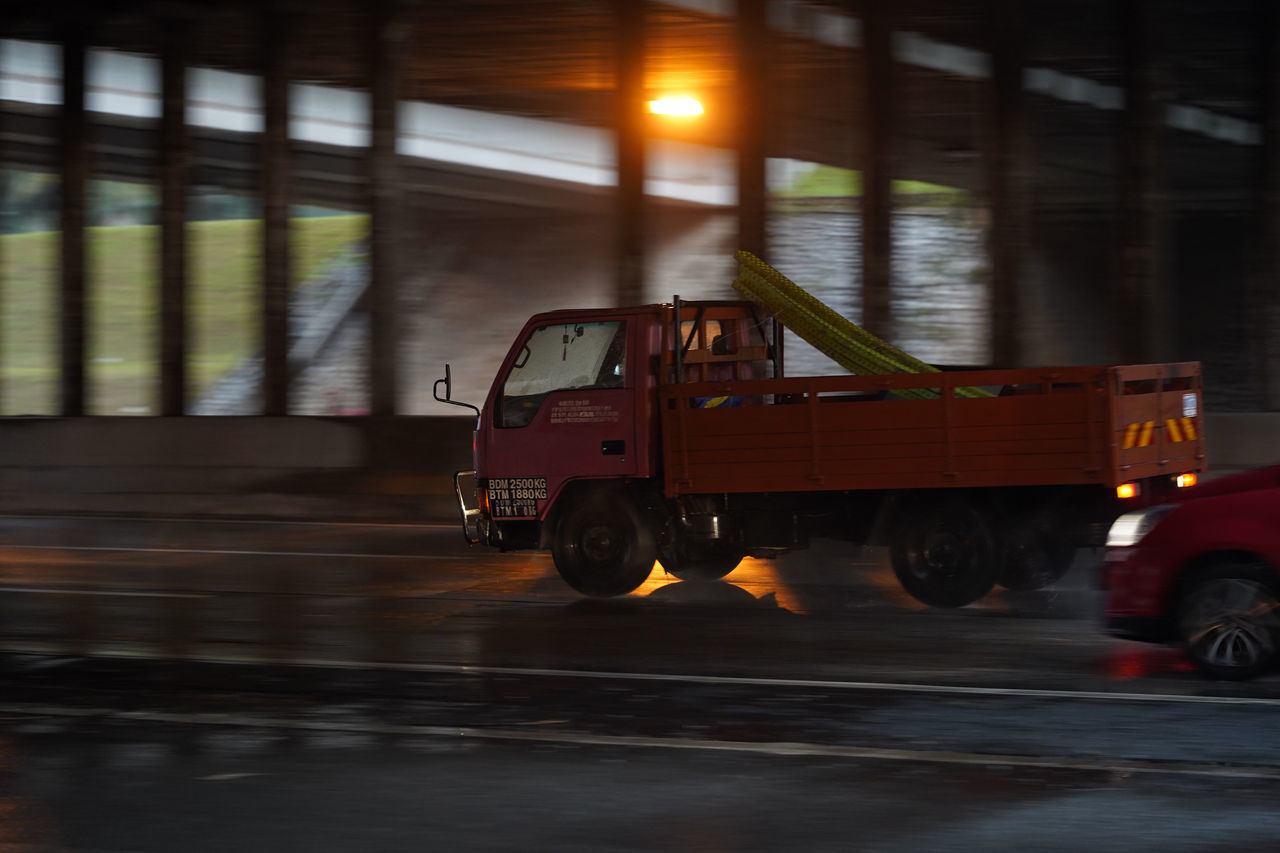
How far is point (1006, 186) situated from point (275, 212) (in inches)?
393

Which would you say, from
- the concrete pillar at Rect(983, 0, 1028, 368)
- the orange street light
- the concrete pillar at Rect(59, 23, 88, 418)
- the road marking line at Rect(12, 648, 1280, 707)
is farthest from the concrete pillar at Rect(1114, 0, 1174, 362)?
the concrete pillar at Rect(59, 23, 88, 418)

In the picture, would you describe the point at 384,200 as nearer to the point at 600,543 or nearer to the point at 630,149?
the point at 630,149

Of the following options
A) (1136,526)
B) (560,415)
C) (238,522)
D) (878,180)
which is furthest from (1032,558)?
(238,522)

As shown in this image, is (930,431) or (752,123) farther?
(752,123)

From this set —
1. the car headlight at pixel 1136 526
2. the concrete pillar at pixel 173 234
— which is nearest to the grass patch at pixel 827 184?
the concrete pillar at pixel 173 234

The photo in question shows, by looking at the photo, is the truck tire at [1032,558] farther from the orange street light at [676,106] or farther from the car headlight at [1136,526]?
the orange street light at [676,106]

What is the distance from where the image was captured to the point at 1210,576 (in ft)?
28.6

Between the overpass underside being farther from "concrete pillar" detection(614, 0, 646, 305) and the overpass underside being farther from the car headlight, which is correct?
the car headlight

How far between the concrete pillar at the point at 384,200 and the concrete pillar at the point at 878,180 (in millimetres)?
6353

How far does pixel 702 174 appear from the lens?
22516mm

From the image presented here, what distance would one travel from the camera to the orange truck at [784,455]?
11453 mm

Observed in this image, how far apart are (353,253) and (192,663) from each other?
14.1 meters

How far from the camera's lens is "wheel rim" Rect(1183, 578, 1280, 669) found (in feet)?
28.1

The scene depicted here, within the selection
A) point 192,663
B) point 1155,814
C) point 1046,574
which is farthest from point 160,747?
point 1046,574
